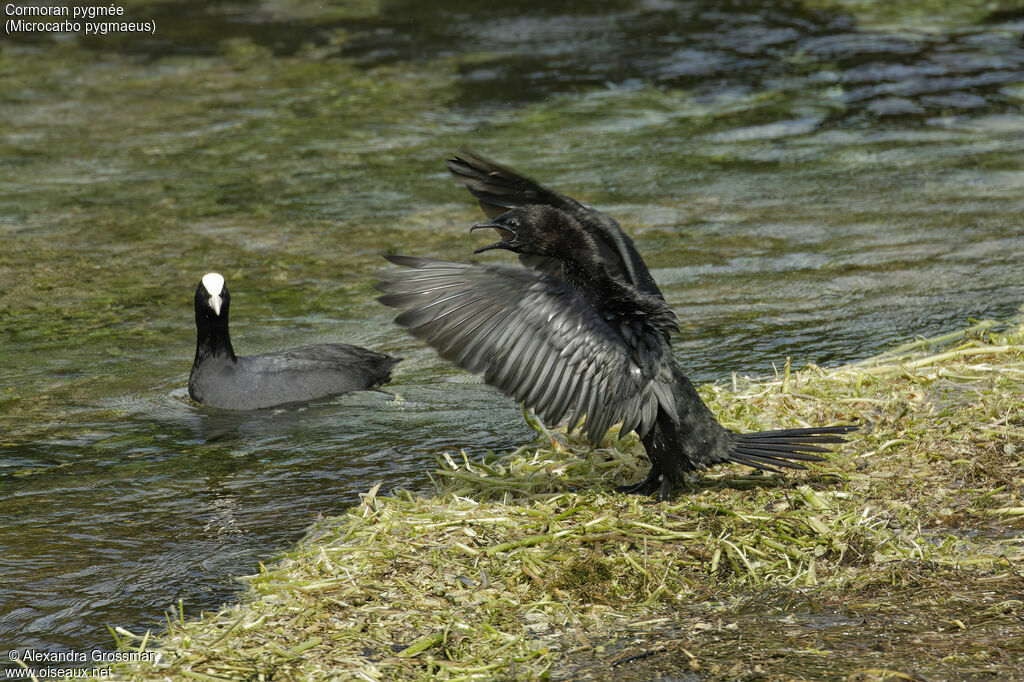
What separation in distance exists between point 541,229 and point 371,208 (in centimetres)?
656

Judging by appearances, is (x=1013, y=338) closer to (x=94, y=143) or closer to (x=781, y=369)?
(x=781, y=369)

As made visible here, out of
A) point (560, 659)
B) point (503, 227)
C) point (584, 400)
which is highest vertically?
point (503, 227)

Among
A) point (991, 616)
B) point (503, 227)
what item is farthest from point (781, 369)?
point (991, 616)

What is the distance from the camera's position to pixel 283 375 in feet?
25.7

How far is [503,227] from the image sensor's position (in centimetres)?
564

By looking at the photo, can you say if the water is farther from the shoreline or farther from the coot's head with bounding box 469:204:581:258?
the coot's head with bounding box 469:204:581:258

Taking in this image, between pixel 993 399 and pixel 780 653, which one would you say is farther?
pixel 993 399

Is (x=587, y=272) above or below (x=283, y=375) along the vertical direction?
above

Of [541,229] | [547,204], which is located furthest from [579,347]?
[547,204]

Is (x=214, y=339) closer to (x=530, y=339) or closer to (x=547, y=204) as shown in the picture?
(x=547, y=204)

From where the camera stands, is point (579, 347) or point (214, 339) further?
point (214, 339)

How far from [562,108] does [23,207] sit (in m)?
6.57

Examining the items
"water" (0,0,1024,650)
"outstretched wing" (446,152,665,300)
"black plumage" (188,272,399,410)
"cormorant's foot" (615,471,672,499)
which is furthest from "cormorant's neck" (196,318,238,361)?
"cormorant's foot" (615,471,672,499)

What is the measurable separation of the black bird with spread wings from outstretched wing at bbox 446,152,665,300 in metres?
0.12
